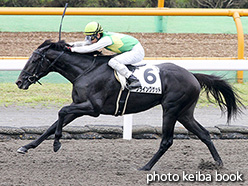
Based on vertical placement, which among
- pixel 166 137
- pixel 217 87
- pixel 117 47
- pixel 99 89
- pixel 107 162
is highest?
pixel 117 47

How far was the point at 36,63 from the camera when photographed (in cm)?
534

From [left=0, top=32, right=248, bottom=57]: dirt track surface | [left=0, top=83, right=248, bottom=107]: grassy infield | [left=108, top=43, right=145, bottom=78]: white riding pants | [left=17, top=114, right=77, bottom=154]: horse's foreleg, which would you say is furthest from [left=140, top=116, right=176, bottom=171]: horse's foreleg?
[left=0, top=32, right=248, bottom=57]: dirt track surface

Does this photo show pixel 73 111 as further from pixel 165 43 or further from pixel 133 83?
pixel 165 43

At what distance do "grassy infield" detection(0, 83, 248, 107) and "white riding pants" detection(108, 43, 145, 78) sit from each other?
121 inches

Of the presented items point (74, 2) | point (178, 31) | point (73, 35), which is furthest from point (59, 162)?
point (74, 2)

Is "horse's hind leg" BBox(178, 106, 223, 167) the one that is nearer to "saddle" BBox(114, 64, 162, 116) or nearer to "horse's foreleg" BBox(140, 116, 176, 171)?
"horse's foreleg" BBox(140, 116, 176, 171)

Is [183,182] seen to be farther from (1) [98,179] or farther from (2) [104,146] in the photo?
(2) [104,146]

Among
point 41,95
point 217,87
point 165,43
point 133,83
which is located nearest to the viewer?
point 133,83

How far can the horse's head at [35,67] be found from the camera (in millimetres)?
5309

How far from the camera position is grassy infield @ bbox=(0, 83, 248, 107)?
28.1 ft

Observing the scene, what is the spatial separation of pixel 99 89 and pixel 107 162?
82 cm

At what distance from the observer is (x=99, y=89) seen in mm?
5316

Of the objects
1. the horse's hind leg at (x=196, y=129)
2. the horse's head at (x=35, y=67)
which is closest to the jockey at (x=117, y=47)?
the horse's head at (x=35, y=67)

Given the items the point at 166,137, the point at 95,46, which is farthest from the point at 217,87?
the point at 95,46
